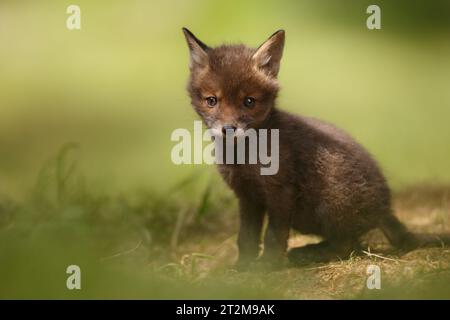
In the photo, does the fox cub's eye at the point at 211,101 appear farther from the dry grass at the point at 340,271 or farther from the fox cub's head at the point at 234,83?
the dry grass at the point at 340,271

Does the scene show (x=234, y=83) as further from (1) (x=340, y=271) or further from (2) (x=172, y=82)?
(2) (x=172, y=82)

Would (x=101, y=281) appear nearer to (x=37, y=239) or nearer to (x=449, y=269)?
(x=37, y=239)

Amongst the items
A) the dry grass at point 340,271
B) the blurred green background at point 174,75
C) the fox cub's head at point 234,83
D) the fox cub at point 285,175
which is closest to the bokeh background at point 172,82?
the blurred green background at point 174,75

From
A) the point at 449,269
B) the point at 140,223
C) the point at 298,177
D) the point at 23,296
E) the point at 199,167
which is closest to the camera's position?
the point at 23,296

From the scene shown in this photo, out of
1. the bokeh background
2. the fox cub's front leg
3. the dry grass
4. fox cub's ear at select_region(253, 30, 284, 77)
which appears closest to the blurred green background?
the bokeh background

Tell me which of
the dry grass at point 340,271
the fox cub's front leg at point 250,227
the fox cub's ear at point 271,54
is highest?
the fox cub's ear at point 271,54

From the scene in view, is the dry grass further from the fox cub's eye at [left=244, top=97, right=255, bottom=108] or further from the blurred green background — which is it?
the blurred green background
